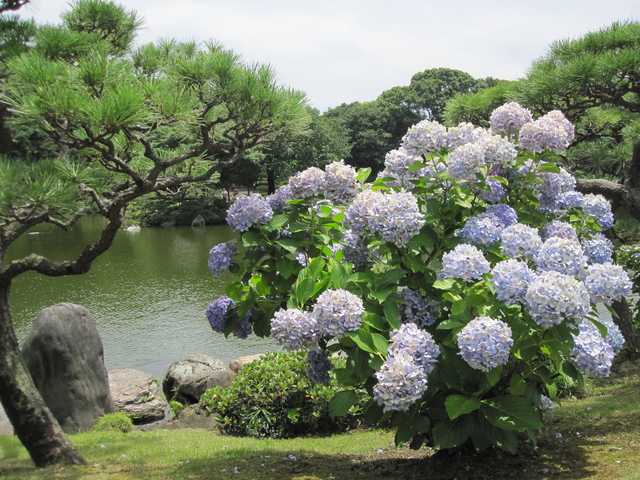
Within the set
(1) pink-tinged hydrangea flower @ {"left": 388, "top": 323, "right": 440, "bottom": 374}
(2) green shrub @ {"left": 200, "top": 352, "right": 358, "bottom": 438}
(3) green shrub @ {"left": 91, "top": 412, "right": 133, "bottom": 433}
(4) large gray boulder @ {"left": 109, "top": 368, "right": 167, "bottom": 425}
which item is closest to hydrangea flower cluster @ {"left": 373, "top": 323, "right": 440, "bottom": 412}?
(1) pink-tinged hydrangea flower @ {"left": 388, "top": 323, "right": 440, "bottom": 374}

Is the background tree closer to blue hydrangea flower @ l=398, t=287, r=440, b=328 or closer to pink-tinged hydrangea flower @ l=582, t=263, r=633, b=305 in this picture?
blue hydrangea flower @ l=398, t=287, r=440, b=328

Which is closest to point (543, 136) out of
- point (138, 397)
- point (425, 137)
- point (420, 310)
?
point (425, 137)

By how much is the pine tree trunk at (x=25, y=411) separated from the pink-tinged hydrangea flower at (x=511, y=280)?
3.26m

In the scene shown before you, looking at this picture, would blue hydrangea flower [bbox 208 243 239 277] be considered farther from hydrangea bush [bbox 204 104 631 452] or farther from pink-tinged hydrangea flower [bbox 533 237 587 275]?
pink-tinged hydrangea flower [bbox 533 237 587 275]

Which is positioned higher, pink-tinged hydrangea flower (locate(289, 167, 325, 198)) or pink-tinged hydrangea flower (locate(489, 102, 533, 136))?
pink-tinged hydrangea flower (locate(489, 102, 533, 136))

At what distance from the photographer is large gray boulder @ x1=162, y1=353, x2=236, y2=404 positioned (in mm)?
8125

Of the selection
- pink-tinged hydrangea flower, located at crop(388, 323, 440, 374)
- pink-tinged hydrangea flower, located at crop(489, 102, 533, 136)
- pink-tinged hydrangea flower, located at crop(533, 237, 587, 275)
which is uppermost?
pink-tinged hydrangea flower, located at crop(489, 102, 533, 136)

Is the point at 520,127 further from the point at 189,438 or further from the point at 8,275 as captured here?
the point at 189,438

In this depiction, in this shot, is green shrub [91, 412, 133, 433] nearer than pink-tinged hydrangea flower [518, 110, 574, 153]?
No

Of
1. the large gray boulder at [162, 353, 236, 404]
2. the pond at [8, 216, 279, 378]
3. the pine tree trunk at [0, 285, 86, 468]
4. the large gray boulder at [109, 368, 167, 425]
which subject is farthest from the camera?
the pond at [8, 216, 279, 378]

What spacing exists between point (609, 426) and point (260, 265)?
3198mm

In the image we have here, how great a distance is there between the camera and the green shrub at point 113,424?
6.66 m

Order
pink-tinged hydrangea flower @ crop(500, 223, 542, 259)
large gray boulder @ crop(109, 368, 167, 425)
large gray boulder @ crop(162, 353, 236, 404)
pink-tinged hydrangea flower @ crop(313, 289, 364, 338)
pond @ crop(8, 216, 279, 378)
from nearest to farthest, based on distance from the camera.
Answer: pink-tinged hydrangea flower @ crop(313, 289, 364, 338) < pink-tinged hydrangea flower @ crop(500, 223, 542, 259) < large gray boulder @ crop(109, 368, 167, 425) < large gray boulder @ crop(162, 353, 236, 404) < pond @ crop(8, 216, 279, 378)

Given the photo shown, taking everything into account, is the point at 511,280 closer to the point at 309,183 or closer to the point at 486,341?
the point at 486,341
